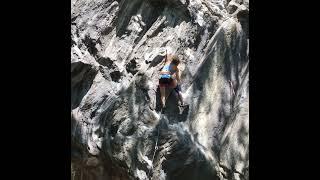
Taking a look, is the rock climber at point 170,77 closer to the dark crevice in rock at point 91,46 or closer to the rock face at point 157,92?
the rock face at point 157,92

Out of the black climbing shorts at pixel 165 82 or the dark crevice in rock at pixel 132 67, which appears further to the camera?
the dark crevice in rock at pixel 132 67

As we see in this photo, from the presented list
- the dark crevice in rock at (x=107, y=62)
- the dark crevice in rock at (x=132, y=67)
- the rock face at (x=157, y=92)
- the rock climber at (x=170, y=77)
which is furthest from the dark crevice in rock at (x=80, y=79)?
the rock climber at (x=170, y=77)

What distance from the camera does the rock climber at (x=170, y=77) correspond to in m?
7.09

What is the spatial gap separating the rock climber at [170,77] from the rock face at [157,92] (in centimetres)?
10

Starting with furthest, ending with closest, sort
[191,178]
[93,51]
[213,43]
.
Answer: [93,51]
[213,43]
[191,178]

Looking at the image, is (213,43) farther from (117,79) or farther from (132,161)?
(132,161)

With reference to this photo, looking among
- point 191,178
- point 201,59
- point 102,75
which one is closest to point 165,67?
point 201,59

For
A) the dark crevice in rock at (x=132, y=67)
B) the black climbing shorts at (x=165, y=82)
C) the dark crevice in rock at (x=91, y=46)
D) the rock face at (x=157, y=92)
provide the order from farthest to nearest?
1. the dark crevice in rock at (x=91, y=46)
2. the dark crevice in rock at (x=132, y=67)
3. the black climbing shorts at (x=165, y=82)
4. the rock face at (x=157, y=92)

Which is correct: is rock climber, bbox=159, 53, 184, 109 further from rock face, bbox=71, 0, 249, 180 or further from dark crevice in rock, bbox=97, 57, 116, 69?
dark crevice in rock, bbox=97, 57, 116, 69

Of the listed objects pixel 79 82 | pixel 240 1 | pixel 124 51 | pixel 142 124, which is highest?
pixel 240 1

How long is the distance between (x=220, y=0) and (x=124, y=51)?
1.65 meters

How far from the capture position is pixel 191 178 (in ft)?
22.6

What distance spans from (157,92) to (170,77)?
336mm

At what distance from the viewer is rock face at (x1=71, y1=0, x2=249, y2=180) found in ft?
22.9
